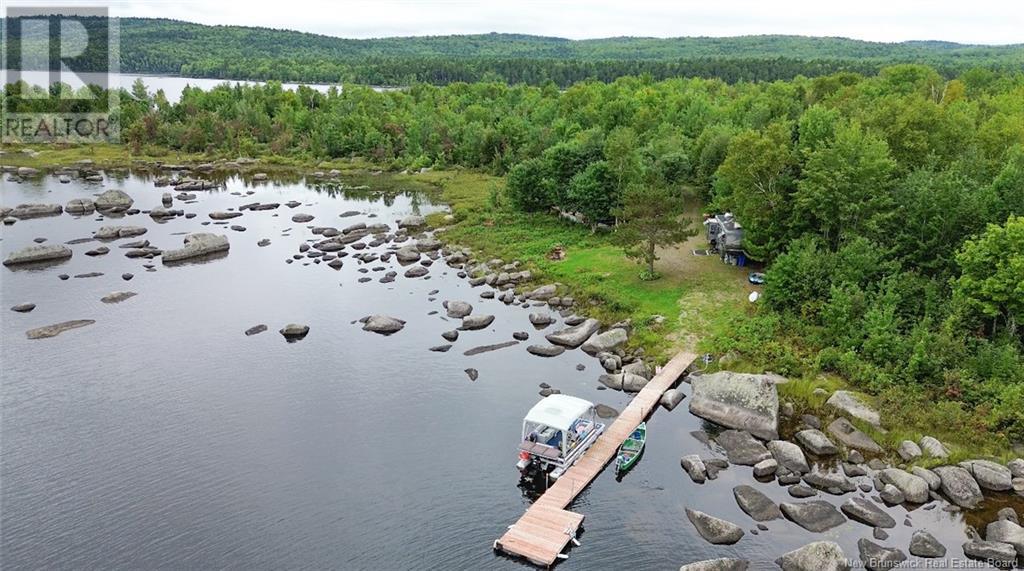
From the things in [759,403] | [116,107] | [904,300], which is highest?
[116,107]

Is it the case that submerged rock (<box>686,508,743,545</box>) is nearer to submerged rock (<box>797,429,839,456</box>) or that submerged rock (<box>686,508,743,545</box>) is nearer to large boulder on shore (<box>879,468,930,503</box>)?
submerged rock (<box>797,429,839,456</box>)

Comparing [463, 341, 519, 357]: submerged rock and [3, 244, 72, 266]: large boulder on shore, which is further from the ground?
[3, 244, 72, 266]: large boulder on shore

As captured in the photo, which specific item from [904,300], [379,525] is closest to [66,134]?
[379,525]

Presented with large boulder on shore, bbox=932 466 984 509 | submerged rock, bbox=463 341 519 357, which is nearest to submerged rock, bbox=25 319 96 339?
submerged rock, bbox=463 341 519 357

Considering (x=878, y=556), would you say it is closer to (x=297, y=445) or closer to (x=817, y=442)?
(x=817, y=442)

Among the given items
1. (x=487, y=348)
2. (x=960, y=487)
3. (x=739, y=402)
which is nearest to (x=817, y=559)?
(x=960, y=487)

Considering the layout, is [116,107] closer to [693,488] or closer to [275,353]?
[275,353]
